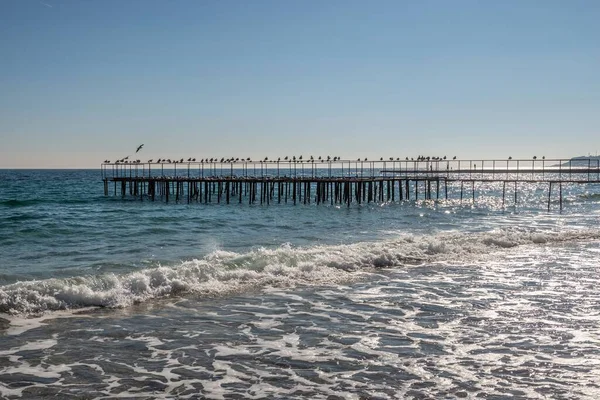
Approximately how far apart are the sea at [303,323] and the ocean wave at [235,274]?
5 centimetres

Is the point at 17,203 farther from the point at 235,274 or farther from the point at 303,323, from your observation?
the point at 303,323

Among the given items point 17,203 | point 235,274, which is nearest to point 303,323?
point 235,274

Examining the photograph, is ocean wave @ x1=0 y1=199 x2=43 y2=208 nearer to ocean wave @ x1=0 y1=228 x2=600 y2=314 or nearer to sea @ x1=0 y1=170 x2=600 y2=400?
sea @ x1=0 y1=170 x2=600 y2=400

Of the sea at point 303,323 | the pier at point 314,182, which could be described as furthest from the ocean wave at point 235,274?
the pier at point 314,182

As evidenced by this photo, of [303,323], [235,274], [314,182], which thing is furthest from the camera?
[314,182]

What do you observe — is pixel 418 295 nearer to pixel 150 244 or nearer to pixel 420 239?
pixel 420 239

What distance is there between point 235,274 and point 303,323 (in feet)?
15.4

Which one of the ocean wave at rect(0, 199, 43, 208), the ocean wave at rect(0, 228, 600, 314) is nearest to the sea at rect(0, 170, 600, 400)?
the ocean wave at rect(0, 228, 600, 314)

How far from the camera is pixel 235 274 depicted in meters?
14.5

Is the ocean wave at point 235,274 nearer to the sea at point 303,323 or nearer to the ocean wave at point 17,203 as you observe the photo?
the sea at point 303,323

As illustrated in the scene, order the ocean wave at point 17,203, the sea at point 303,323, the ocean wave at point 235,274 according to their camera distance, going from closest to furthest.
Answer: the sea at point 303,323 → the ocean wave at point 235,274 → the ocean wave at point 17,203

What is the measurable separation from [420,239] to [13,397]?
16.7 metres

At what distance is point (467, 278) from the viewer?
566 inches

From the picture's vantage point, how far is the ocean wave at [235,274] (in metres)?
11.5
